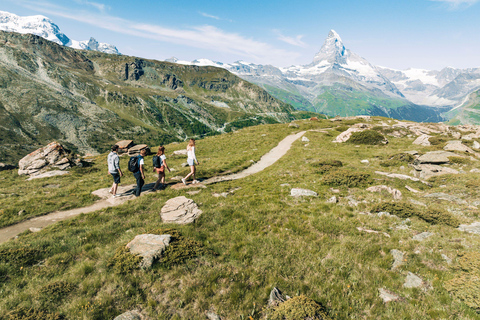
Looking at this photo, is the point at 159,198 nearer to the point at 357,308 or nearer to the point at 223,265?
the point at 223,265

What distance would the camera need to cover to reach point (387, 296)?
316 inches

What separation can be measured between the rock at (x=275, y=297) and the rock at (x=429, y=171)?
22618 mm

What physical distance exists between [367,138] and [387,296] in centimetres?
3964

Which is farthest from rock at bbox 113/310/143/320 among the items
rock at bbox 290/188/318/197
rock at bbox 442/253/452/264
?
rock at bbox 290/188/318/197

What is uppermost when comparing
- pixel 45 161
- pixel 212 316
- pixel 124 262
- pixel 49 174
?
pixel 124 262

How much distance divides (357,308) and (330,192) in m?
11.3

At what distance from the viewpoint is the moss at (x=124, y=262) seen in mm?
8578

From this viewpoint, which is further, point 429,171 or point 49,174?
point 49,174

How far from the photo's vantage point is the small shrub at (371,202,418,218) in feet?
44.3

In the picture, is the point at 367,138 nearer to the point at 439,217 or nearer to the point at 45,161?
the point at 439,217

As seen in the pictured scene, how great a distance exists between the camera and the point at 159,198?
17469 mm

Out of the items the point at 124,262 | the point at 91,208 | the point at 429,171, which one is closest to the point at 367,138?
the point at 429,171

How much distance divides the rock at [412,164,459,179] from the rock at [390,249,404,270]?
1616cm

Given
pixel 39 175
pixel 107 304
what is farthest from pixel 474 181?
pixel 39 175
